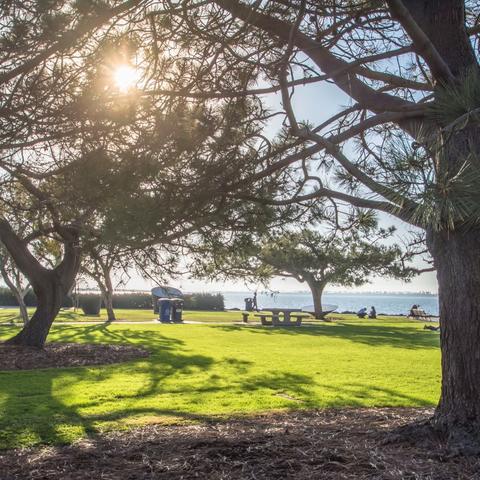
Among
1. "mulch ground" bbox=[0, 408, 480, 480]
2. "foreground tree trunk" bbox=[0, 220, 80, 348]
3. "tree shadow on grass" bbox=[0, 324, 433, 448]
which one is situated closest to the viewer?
"mulch ground" bbox=[0, 408, 480, 480]

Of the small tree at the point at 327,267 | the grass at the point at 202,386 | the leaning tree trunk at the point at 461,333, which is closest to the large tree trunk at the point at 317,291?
the small tree at the point at 327,267

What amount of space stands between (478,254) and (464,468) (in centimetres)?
152

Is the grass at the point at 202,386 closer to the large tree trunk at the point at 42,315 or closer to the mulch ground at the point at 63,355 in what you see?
the mulch ground at the point at 63,355

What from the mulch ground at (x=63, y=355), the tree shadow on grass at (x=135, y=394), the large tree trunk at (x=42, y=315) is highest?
the large tree trunk at (x=42, y=315)

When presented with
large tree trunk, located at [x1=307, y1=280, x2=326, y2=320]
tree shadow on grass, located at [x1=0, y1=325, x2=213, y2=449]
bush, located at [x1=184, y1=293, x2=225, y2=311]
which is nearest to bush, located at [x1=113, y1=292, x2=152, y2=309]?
bush, located at [x1=184, y1=293, x2=225, y2=311]

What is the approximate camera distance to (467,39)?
4496 millimetres

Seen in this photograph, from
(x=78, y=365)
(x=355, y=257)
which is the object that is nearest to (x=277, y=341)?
(x=355, y=257)

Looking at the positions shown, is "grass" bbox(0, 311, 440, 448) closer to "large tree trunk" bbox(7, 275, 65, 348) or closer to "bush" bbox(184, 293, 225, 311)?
"large tree trunk" bbox(7, 275, 65, 348)

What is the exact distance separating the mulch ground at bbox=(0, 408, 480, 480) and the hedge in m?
34.0

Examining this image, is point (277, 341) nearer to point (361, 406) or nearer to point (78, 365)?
point (78, 365)

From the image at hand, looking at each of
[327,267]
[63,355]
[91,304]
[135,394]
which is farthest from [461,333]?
[91,304]

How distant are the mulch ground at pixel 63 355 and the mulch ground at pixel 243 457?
5135 millimetres

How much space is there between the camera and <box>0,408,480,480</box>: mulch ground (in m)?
3.63

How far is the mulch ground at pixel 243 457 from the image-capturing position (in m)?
3.63
